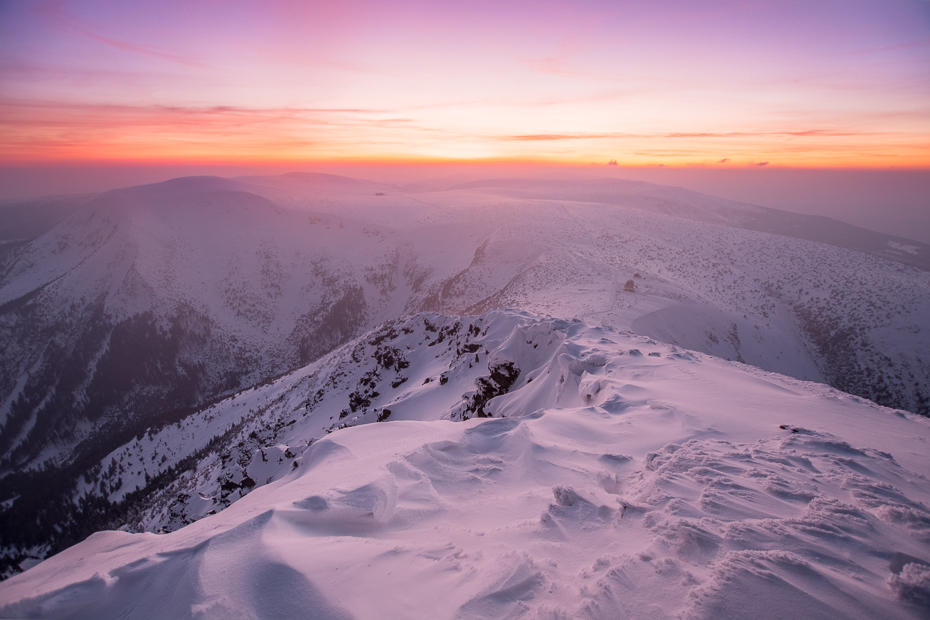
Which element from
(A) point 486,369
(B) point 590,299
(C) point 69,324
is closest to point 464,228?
(B) point 590,299

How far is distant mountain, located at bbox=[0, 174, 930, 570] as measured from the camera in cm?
3303

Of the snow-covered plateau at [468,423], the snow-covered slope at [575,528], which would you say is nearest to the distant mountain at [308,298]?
the snow-covered plateau at [468,423]

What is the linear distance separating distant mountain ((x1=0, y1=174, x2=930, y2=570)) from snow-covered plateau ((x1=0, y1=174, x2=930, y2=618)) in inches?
18.8

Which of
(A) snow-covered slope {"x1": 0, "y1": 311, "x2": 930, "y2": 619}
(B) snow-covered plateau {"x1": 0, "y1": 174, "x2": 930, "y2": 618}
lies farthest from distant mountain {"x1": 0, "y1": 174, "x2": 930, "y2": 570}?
(A) snow-covered slope {"x1": 0, "y1": 311, "x2": 930, "y2": 619}

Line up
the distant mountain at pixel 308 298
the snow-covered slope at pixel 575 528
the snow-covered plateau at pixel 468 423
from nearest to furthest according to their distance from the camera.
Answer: the snow-covered slope at pixel 575 528
the snow-covered plateau at pixel 468 423
the distant mountain at pixel 308 298

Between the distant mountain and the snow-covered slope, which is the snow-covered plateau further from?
the distant mountain

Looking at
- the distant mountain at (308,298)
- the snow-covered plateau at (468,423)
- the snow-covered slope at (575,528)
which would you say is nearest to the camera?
the snow-covered slope at (575,528)

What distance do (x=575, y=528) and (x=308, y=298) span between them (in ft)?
260

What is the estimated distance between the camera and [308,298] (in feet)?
251

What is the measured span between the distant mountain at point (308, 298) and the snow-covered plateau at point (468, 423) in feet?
1.57

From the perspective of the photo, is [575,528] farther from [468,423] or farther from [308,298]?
[308,298]

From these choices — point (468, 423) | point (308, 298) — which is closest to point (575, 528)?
point (468, 423)

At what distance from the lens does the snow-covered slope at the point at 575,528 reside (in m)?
3.73

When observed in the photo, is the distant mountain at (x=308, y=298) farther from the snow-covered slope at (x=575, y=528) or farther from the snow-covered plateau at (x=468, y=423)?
the snow-covered slope at (x=575, y=528)
